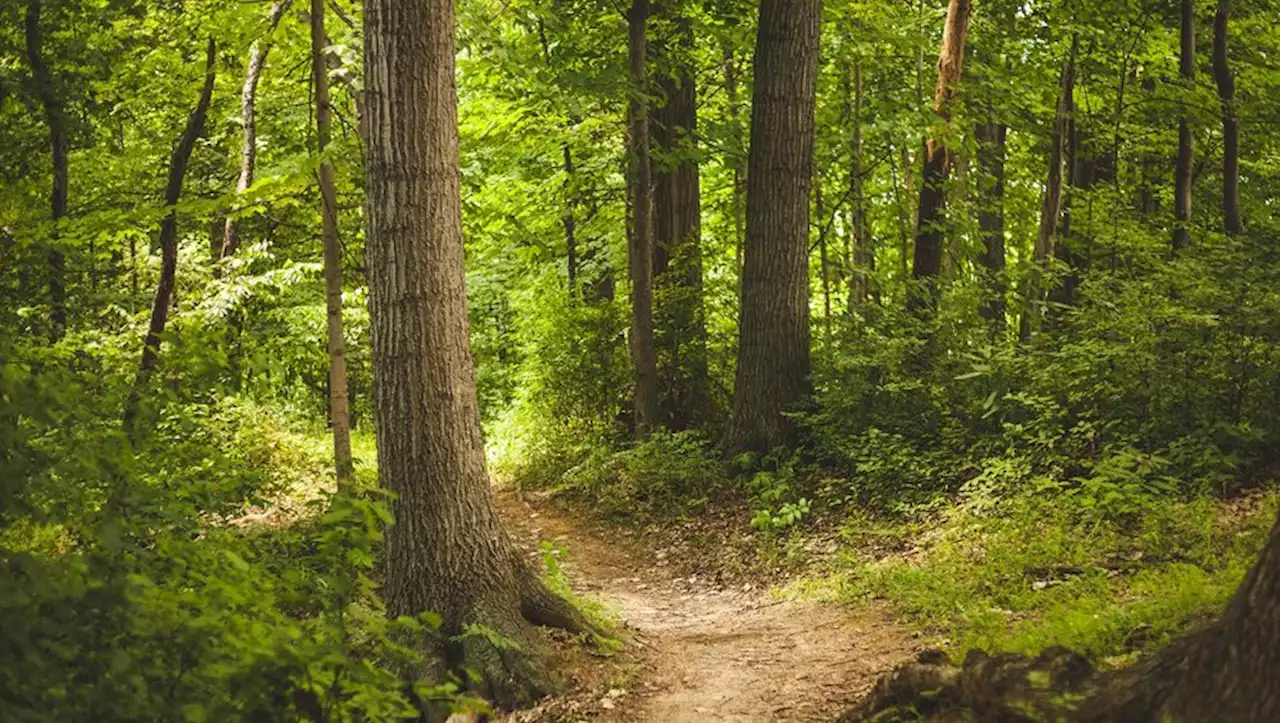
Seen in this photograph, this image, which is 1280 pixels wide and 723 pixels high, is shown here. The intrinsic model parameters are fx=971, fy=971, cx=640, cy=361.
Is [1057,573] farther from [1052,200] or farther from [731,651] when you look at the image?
[1052,200]

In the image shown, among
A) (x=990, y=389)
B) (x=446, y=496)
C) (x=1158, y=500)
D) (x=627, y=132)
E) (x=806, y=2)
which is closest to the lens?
(x=446, y=496)

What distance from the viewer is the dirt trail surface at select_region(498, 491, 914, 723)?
595cm

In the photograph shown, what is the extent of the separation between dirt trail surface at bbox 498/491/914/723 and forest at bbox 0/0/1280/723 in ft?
0.15

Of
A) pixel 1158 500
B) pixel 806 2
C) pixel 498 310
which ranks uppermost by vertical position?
pixel 806 2

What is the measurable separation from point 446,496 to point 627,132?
7.32m

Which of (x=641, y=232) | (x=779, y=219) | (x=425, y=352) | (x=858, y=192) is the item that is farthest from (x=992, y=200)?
(x=425, y=352)

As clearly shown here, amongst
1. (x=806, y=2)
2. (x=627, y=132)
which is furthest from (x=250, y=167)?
(x=806, y=2)

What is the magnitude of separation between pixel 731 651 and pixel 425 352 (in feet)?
10.1

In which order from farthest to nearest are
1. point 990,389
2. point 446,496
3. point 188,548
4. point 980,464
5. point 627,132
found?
point 627,132, point 990,389, point 980,464, point 446,496, point 188,548

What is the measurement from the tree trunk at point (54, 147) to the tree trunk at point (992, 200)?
36.1 ft

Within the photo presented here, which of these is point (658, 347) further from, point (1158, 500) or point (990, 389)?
point (1158, 500)

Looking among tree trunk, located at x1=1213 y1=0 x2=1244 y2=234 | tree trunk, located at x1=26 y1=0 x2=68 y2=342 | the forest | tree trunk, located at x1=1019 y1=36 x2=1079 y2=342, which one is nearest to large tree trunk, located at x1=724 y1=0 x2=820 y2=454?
the forest

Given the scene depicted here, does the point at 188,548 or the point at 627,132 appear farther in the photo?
the point at 627,132

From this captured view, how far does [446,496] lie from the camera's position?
6.27 m
